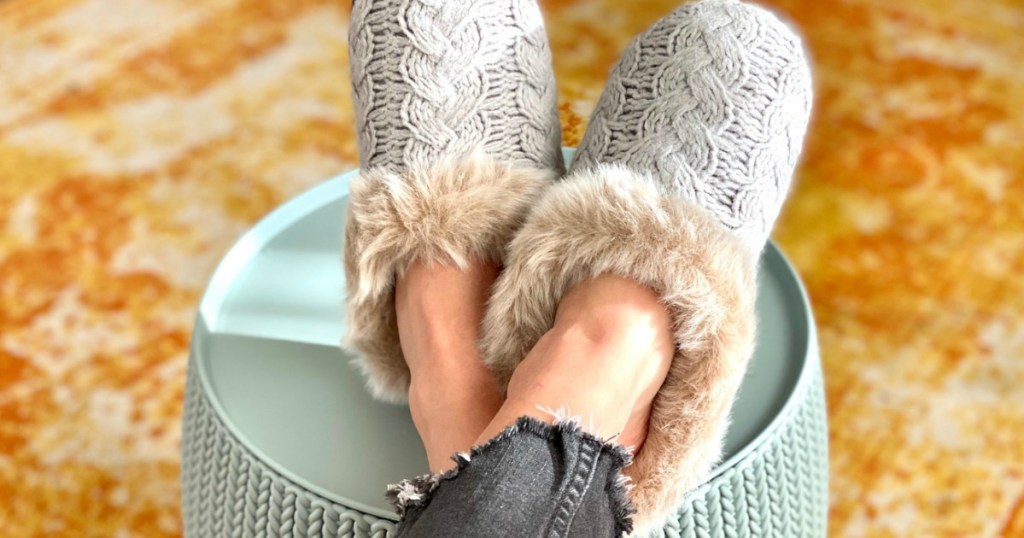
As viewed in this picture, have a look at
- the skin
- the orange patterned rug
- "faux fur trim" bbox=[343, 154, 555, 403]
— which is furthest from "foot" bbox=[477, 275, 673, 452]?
the orange patterned rug

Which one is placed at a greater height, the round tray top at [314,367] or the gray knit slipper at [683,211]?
the gray knit slipper at [683,211]

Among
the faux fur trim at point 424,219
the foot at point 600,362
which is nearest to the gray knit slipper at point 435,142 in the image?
the faux fur trim at point 424,219

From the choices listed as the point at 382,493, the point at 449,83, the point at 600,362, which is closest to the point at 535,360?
the point at 600,362

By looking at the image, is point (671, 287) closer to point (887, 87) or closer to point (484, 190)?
point (484, 190)

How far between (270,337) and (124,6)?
117cm

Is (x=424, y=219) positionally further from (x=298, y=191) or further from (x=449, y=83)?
(x=298, y=191)

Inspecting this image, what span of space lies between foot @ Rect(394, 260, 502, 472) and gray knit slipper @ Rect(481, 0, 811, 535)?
0.08ft

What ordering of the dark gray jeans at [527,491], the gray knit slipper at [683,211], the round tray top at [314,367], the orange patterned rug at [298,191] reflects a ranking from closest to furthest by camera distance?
the dark gray jeans at [527,491] → the gray knit slipper at [683,211] → the round tray top at [314,367] → the orange patterned rug at [298,191]

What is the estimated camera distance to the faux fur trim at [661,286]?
0.61 m

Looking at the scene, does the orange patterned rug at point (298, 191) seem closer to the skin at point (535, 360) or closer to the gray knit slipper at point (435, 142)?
the gray knit slipper at point (435, 142)

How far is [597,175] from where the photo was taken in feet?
2.18

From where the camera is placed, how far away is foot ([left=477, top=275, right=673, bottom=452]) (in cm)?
59

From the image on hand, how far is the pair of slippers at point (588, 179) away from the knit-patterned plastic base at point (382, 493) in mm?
43

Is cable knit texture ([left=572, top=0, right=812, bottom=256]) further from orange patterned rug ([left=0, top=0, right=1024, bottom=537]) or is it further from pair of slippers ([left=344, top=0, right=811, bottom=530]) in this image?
orange patterned rug ([left=0, top=0, right=1024, bottom=537])
